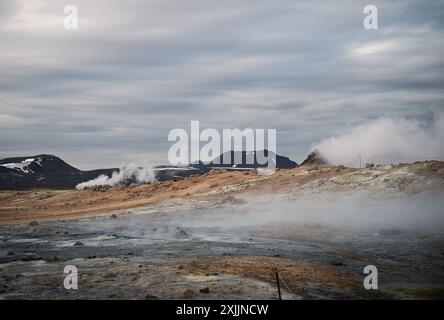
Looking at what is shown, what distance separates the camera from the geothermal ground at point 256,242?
39.0 ft

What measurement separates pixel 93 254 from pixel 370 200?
19172 millimetres

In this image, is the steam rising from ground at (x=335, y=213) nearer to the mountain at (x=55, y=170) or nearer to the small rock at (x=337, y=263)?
the small rock at (x=337, y=263)

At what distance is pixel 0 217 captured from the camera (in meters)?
38.6

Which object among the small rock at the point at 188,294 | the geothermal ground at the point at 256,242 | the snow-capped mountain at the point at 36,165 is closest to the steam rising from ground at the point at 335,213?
the geothermal ground at the point at 256,242

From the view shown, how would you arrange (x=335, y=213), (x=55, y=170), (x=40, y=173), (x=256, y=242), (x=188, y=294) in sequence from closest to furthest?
(x=188, y=294) < (x=256, y=242) < (x=335, y=213) < (x=40, y=173) < (x=55, y=170)

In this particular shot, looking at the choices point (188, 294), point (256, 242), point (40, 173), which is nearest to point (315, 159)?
point (256, 242)

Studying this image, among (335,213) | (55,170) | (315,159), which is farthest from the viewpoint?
(55,170)

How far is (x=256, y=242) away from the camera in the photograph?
20.5 m

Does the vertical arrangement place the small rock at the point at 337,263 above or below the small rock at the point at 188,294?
below

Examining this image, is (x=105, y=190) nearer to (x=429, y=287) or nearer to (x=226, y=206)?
(x=226, y=206)

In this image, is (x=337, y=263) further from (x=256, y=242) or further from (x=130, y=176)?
(x=130, y=176)

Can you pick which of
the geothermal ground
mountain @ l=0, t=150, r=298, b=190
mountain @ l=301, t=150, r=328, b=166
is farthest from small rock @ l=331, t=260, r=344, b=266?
mountain @ l=0, t=150, r=298, b=190

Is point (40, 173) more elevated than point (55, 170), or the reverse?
point (55, 170)
